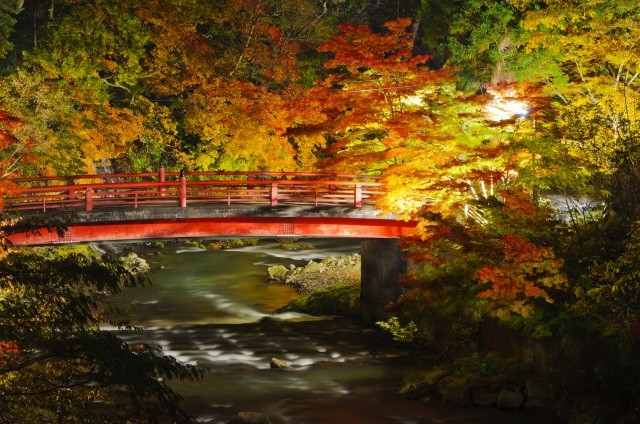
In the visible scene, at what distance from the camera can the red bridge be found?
2439 cm

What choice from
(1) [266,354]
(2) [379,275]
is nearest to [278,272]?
→ (2) [379,275]

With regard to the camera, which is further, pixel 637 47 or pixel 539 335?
pixel 637 47

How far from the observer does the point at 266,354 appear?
26000 mm

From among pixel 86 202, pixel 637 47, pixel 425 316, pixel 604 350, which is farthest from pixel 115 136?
pixel 604 350

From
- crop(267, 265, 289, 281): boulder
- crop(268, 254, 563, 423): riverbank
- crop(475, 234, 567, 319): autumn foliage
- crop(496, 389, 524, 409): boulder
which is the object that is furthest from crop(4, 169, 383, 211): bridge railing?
crop(267, 265, 289, 281): boulder

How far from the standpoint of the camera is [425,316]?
84.2ft

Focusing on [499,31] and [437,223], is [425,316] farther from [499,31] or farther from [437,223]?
[499,31]

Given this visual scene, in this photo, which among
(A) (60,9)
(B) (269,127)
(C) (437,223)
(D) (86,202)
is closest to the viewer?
(C) (437,223)

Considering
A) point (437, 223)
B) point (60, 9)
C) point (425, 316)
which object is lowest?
point (425, 316)

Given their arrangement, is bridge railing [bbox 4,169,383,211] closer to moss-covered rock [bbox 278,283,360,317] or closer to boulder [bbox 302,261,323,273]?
moss-covered rock [bbox 278,283,360,317]

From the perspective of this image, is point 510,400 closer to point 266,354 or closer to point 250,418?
point 250,418

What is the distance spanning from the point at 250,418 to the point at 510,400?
596 centimetres

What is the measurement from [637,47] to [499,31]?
757cm

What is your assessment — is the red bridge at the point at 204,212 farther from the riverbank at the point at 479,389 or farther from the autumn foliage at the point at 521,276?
the autumn foliage at the point at 521,276
